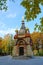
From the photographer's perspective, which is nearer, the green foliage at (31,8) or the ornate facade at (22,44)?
the green foliage at (31,8)

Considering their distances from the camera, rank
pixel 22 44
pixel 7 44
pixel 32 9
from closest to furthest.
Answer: pixel 32 9 → pixel 22 44 → pixel 7 44

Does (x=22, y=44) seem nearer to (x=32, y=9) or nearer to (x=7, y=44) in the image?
(x=7, y=44)

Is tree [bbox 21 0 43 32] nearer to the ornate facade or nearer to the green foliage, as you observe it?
the green foliage

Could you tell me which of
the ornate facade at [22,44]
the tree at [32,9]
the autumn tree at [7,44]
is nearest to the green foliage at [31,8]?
the tree at [32,9]

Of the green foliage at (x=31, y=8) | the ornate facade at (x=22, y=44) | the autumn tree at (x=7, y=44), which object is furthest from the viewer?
the autumn tree at (x=7, y=44)

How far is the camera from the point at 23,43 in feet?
120

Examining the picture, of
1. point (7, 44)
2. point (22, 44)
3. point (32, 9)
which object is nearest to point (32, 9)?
point (32, 9)

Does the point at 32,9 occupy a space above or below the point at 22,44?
below

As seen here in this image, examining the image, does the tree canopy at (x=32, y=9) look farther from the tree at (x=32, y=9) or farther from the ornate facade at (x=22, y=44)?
the ornate facade at (x=22, y=44)

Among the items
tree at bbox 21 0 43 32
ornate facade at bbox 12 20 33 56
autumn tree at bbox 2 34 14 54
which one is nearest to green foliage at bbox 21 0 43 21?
tree at bbox 21 0 43 32

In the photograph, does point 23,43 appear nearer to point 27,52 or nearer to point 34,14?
point 27,52

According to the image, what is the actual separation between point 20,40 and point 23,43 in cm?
80

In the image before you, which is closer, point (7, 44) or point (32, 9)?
point (32, 9)

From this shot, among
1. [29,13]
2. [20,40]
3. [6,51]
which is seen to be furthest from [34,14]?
[6,51]
